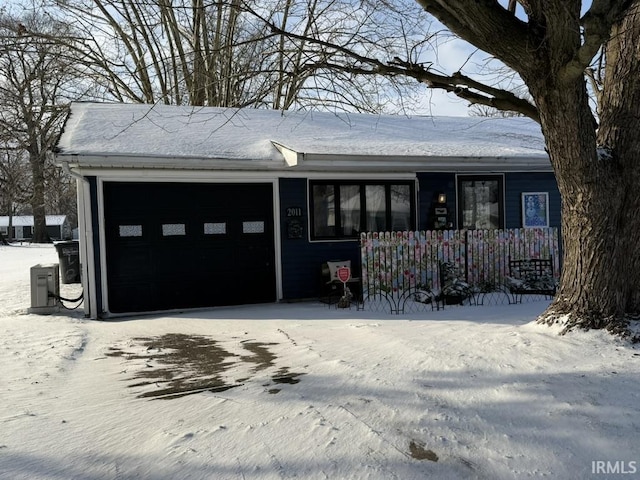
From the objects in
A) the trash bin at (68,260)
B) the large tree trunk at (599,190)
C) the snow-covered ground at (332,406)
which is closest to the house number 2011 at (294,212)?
the snow-covered ground at (332,406)

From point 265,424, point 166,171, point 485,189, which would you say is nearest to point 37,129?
point 166,171

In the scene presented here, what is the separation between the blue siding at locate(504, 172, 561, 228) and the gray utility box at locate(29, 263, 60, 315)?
9.30 metres

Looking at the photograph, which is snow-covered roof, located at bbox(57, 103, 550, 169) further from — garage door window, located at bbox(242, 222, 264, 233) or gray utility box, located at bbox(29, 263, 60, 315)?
gray utility box, located at bbox(29, 263, 60, 315)

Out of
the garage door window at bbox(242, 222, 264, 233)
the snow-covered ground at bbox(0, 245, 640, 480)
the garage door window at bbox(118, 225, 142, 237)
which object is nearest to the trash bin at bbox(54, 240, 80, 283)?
the garage door window at bbox(118, 225, 142, 237)

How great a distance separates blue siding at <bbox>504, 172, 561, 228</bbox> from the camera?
11.2 metres

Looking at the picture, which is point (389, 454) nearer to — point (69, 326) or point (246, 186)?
point (69, 326)

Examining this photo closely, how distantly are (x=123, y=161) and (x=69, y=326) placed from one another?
9.13ft

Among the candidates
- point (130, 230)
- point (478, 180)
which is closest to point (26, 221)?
point (130, 230)

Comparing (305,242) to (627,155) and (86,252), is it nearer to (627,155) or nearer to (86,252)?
(86,252)

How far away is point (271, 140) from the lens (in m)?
10.3

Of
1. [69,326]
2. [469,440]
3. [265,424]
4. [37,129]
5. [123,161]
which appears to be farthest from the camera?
[37,129]

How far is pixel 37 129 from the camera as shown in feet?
98.3

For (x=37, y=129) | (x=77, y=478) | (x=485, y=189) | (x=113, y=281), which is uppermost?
(x=37, y=129)

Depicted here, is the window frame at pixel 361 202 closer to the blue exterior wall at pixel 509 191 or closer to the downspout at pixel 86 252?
the blue exterior wall at pixel 509 191
